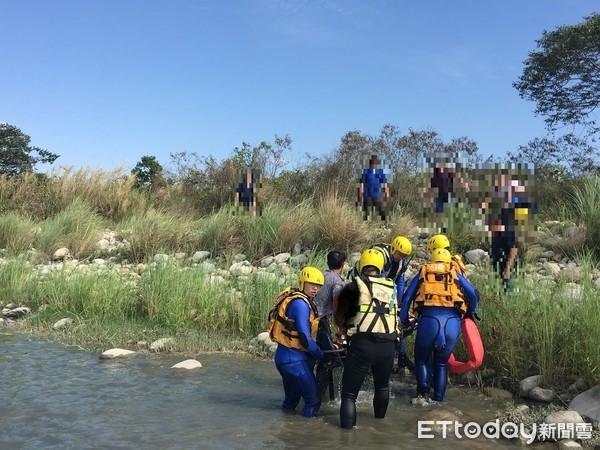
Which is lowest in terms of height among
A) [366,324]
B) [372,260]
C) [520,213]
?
[366,324]

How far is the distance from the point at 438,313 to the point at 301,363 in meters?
1.54

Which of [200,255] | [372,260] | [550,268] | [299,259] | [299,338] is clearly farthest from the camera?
[200,255]

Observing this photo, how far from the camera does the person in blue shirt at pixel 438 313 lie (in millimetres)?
5898

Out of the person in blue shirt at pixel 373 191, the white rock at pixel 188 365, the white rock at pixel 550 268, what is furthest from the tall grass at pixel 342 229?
the white rock at pixel 188 365

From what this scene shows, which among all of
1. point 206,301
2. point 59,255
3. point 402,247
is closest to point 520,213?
point 402,247

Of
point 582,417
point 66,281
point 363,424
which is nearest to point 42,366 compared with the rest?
point 66,281

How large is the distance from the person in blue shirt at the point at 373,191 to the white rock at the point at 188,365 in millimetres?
5814

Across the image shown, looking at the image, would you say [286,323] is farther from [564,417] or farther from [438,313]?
[564,417]

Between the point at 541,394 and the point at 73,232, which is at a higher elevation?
the point at 73,232

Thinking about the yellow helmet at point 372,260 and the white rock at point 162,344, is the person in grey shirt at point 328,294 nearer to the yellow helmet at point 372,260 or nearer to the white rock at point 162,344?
the yellow helmet at point 372,260

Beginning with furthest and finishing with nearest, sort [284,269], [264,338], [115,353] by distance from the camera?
[284,269] < [264,338] < [115,353]

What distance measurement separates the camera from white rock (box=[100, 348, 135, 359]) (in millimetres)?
7738

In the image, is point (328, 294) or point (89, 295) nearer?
point (328, 294)

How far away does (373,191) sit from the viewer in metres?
12.2
